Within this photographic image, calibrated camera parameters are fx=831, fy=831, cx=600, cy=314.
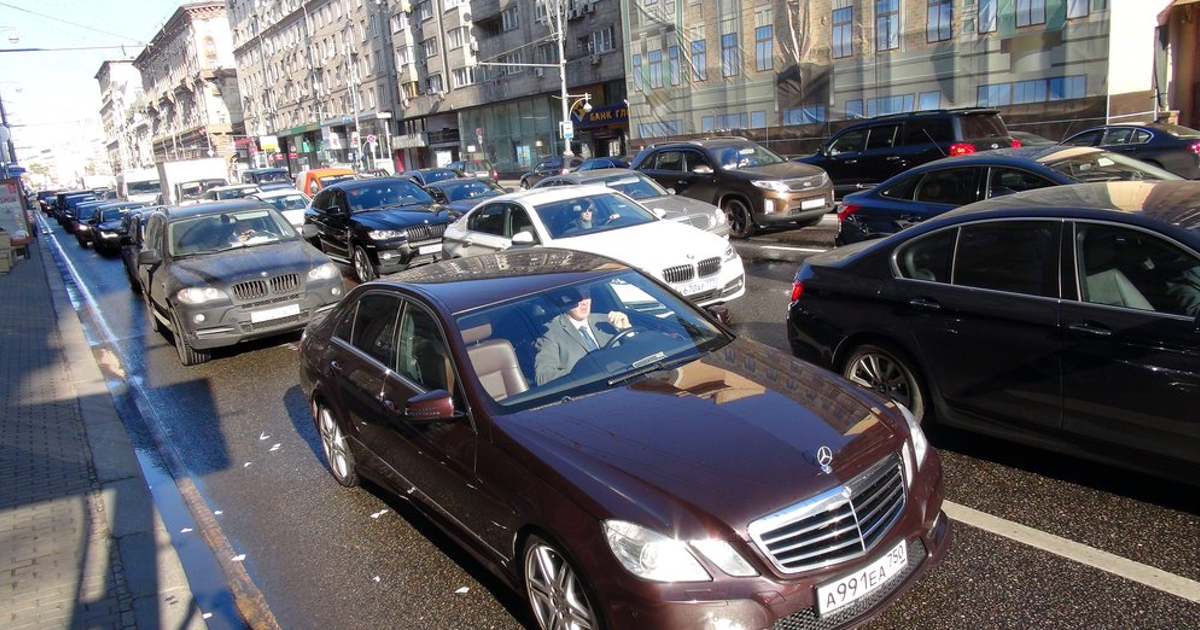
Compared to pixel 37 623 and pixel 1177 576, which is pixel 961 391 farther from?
pixel 37 623

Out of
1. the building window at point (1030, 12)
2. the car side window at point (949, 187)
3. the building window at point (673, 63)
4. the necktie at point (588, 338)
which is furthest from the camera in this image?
the building window at point (673, 63)

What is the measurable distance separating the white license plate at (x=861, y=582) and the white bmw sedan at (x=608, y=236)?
168 inches

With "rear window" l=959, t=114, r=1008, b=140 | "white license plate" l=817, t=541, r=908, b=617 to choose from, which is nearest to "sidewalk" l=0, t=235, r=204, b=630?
"white license plate" l=817, t=541, r=908, b=617

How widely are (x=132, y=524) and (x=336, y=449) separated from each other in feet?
4.10

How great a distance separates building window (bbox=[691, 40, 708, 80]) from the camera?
119 ft

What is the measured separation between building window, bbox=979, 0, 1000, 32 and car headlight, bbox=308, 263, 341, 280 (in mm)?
23600

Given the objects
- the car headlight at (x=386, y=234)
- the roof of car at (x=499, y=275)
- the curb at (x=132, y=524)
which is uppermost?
the roof of car at (x=499, y=275)

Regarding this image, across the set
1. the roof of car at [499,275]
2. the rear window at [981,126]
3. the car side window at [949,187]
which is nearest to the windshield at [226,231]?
the roof of car at [499,275]

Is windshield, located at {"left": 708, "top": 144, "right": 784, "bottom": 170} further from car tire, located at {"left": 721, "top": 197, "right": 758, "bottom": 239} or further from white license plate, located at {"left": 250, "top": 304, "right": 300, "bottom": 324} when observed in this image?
white license plate, located at {"left": 250, "top": 304, "right": 300, "bottom": 324}

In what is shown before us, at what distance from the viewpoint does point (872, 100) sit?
29469 mm

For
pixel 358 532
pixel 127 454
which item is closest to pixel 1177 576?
pixel 358 532

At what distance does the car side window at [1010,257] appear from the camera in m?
4.43

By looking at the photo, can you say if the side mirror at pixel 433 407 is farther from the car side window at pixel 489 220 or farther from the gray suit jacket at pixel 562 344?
the car side window at pixel 489 220

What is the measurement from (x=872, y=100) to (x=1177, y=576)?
2834 cm
